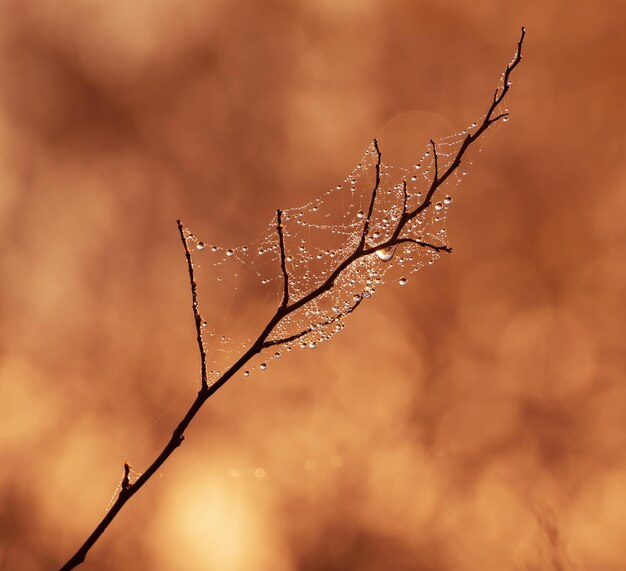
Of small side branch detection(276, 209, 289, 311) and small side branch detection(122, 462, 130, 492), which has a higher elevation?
small side branch detection(276, 209, 289, 311)

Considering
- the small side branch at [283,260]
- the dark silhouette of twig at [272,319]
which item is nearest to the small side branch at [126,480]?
the dark silhouette of twig at [272,319]

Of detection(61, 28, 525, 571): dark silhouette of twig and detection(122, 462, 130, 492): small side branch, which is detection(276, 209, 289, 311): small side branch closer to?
detection(61, 28, 525, 571): dark silhouette of twig

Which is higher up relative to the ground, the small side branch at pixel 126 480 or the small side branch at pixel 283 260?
the small side branch at pixel 283 260

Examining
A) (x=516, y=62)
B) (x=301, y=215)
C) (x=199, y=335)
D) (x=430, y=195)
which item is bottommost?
(x=199, y=335)

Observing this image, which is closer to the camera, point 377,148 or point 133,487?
point 133,487

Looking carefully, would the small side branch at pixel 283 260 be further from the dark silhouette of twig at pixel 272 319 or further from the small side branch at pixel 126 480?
the small side branch at pixel 126 480

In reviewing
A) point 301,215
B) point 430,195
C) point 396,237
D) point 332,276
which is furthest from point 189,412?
point 301,215

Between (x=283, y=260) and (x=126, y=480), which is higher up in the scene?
(x=283, y=260)

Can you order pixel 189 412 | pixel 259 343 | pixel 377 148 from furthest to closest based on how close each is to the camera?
pixel 377 148 < pixel 259 343 < pixel 189 412

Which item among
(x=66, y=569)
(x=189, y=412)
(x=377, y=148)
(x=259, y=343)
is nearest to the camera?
(x=66, y=569)

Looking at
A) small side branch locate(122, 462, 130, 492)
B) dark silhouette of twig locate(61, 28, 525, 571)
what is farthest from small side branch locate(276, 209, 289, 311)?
small side branch locate(122, 462, 130, 492)

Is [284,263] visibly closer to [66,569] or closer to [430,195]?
[430,195]
